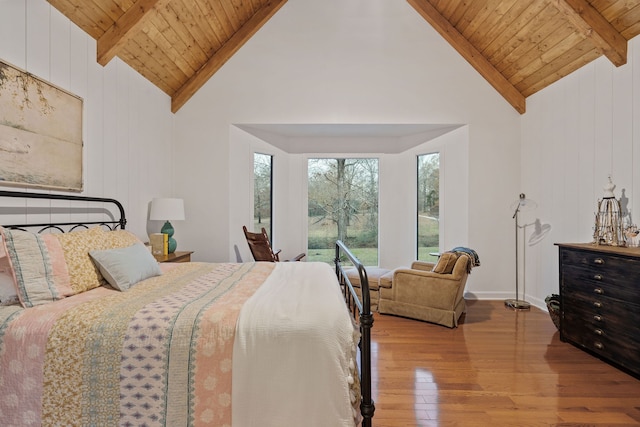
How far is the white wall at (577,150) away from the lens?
3072 mm

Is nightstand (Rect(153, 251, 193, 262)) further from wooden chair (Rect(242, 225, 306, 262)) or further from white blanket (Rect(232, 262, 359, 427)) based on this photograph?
white blanket (Rect(232, 262, 359, 427))

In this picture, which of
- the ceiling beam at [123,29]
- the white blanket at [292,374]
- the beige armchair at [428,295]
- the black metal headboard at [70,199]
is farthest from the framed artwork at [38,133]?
the beige armchair at [428,295]

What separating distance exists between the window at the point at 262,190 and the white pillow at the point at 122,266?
2721 millimetres

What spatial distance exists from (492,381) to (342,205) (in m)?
3.51

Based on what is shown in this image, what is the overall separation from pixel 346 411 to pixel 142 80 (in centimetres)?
404

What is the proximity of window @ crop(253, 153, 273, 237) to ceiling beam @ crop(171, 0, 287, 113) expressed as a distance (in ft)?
4.04

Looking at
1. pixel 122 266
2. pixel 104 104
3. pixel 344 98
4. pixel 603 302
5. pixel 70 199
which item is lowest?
pixel 603 302

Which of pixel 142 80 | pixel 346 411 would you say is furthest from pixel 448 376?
pixel 142 80

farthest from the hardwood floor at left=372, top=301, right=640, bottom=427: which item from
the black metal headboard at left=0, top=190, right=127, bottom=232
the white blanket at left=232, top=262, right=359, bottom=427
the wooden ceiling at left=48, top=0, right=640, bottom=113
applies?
the wooden ceiling at left=48, top=0, right=640, bottom=113

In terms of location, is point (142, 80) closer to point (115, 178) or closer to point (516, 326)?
point (115, 178)

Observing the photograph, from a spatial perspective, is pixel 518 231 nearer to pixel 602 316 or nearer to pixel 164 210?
pixel 602 316

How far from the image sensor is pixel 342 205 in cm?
552

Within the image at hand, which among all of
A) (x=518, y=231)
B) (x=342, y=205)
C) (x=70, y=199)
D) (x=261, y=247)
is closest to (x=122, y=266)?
(x=70, y=199)

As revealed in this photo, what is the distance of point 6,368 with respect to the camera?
1396 mm
